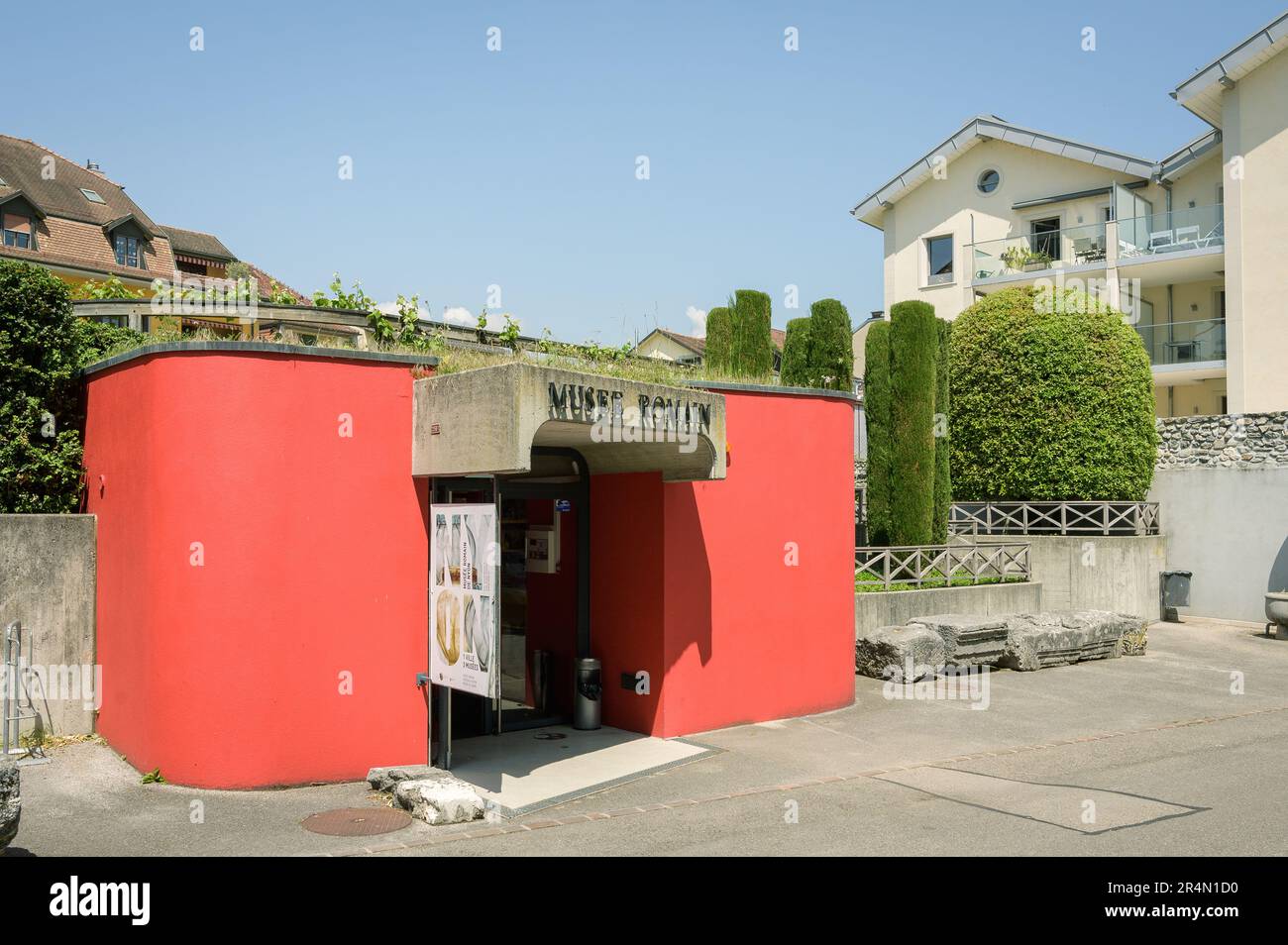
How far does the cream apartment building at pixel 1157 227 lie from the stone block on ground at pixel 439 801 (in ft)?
79.0

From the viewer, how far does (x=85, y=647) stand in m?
10.7

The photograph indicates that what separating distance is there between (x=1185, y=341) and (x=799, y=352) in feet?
40.0

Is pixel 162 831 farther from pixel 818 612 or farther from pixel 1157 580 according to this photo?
pixel 1157 580

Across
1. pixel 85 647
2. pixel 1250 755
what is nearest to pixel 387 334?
pixel 85 647

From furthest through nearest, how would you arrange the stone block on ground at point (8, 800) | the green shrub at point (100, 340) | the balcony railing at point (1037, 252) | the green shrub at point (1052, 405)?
the balcony railing at point (1037, 252), the green shrub at point (1052, 405), the green shrub at point (100, 340), the stone block on ground at point (8, 800)

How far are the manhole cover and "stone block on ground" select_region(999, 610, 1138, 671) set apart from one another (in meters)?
11.2

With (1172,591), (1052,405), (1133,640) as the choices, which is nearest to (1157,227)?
(1052,405)

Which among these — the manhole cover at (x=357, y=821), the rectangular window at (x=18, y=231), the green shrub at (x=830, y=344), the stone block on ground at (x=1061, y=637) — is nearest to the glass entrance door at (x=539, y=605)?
the manhole cover at (x=357, y=821)

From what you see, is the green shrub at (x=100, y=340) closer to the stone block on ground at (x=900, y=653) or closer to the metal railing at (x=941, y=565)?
the stone block on ground at (x=900, y=653)

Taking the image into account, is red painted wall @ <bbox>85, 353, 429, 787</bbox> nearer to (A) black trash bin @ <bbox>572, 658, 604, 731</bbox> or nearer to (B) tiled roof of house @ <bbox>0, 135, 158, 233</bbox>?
(A) black trash bin @ <bbox>572, 658, 604, 731</bbox>

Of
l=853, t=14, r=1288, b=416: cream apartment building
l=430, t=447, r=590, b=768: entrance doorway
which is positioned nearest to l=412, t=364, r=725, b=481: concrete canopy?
l=430, t=447, r=590, b=768: entrance doorway

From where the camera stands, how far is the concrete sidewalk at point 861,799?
Answer: 748 centimetres

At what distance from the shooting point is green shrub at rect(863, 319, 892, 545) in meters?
20.8
